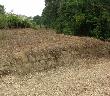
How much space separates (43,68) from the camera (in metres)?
14.9

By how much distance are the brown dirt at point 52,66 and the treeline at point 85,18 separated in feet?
4.12

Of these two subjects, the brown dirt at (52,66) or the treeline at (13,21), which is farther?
the treeline at (13,21)

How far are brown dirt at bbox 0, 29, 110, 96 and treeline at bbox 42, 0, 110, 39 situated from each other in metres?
1.25

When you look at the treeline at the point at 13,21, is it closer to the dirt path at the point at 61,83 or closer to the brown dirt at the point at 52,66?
the brown dirt at the point at 52,66

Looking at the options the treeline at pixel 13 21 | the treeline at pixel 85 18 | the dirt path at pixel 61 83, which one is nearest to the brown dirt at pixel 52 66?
the dirt path at pixel 61 83

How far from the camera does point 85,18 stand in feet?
69.7

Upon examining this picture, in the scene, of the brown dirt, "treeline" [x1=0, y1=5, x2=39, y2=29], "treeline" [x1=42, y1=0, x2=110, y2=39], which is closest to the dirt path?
the brown dirt

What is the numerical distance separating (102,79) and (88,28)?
8767 mm

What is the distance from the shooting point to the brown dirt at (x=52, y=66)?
480 inches

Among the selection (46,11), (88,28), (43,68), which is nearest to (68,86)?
Answer: (43,68)

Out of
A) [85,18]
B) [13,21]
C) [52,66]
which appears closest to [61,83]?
[52,66]

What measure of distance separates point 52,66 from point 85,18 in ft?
22.0

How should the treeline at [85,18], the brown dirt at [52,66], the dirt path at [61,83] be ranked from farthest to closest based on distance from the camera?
the treeline at [85,18] < the brown dirt at [52,66] < the dirt path at [61,83]

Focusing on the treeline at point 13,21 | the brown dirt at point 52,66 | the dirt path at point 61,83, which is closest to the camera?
the dirt path at point 61,83
